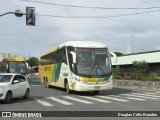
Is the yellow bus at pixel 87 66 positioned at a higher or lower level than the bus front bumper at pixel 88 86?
higher

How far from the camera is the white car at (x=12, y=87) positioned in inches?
741

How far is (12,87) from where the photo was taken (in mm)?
19703

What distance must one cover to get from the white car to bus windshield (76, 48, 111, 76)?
4.24 m

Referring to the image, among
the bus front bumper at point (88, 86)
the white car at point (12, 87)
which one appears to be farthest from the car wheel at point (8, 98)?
the bus front bumper at point (88, 86)

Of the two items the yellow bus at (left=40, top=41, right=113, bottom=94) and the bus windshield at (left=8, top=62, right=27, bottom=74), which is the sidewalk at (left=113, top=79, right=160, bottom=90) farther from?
the bus windshield at (left=8, top=62, right=27, bottom=74)

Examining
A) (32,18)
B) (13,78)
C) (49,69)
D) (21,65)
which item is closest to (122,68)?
(21,65)

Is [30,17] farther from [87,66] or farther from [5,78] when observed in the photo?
[5,78]

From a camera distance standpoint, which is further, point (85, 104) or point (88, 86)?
point (88, 86)

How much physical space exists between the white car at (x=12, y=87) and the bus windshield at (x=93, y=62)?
13.9 ft

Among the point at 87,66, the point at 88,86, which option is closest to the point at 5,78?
the point at 88,86

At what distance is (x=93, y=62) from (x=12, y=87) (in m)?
6.76

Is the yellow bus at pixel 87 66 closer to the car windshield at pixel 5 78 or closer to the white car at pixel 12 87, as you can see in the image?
the white car at pixel 12 87

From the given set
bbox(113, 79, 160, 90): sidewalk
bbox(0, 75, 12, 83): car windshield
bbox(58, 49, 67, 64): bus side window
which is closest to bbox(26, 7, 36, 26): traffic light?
bbox(58, 49, 67, 64): bus side window

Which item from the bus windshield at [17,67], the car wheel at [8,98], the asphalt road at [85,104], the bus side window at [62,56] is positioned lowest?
the asphalt road at [85,104]
